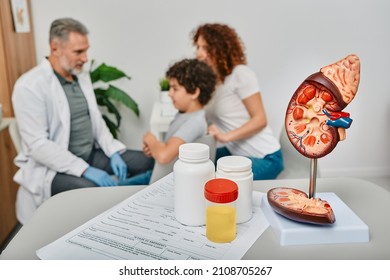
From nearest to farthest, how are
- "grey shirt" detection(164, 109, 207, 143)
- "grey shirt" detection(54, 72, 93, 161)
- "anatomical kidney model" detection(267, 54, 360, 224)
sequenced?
1. "anatomical kidney model" detection(267, 54, 360, 224)
2. "grey shirt" detection(164, 109, 207, 143)
3. "grey shirt" detection(54, 72, 93, 161)

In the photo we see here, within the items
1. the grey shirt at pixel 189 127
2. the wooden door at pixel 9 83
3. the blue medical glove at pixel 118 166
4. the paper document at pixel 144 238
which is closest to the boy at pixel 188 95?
the grey shirt at pixel 189 127

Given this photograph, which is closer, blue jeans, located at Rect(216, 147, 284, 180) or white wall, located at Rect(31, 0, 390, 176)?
white wall, located at Rect(31, 0, 390, 176)

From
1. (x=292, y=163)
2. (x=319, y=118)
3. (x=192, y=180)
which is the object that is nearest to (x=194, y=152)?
(x=192, y=180)

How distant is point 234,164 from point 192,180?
0.06 m

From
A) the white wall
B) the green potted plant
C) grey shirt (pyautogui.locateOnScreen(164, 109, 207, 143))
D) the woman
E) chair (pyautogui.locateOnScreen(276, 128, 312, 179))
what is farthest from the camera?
the green potted plant

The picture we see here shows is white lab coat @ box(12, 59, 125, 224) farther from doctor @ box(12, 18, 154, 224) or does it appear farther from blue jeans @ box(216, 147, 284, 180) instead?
blue jeans @ box(216, 147, 284, 180)

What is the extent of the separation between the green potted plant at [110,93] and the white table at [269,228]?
1.11 m

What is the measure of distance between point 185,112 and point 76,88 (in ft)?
1.38

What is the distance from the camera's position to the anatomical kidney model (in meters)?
0.49

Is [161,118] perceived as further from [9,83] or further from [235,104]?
[9,83]

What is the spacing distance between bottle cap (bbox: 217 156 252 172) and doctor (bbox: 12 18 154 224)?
795 millimetres

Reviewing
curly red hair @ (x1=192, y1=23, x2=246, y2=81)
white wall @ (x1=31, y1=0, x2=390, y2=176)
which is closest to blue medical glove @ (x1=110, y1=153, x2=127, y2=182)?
white wall @ (x1=31, y1=0, x2=390, y2=176)

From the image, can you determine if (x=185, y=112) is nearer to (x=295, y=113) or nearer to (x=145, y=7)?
(x=145, y=7)
